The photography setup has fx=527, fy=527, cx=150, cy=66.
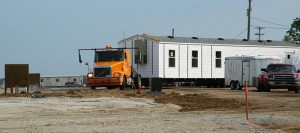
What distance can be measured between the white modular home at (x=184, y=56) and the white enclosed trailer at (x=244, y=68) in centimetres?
221

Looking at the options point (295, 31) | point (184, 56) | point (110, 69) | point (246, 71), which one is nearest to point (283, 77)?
point (246, 71)

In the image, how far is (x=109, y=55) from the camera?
3322 centimetres

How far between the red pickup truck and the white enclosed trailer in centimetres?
149

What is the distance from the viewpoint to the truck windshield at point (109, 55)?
33.1 metres

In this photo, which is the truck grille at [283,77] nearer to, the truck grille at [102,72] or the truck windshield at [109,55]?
the truck windshield at [109,55]

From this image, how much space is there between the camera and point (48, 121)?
13.7 metres

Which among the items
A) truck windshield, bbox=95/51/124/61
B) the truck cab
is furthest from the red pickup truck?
truck windshield, bbox=95/51/124/61

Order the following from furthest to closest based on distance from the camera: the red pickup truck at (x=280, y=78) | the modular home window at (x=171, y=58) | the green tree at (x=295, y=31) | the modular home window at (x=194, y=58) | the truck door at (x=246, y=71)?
the green tree at (x=295, y=31)
the modular home window at (x=194, y=58)
the modular home window at (x=171, y=58)
the truck door at (x=246, y=71)
the red pickup truck at (x=280, y=78)

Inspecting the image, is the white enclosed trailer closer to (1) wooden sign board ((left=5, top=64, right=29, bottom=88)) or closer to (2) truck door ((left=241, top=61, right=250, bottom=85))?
(2) truck door ((left=241, top=61, right=250, bottom=85))

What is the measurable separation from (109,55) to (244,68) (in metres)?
9.15

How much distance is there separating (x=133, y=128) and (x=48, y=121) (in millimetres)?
2726

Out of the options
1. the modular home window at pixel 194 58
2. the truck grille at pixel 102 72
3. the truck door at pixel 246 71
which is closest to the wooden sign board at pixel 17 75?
the truck grille at pixel 102 72

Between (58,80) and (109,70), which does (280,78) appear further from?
(58,80)

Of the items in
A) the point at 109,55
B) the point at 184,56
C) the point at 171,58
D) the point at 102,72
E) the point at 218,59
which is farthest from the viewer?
the point at 218,59
